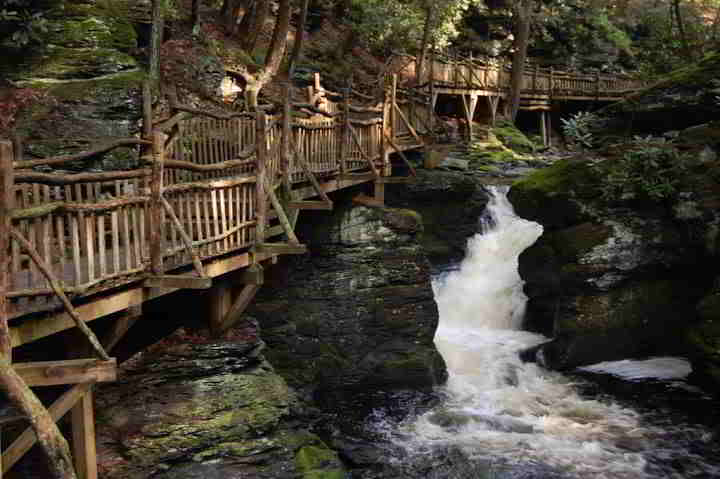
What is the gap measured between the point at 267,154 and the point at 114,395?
3.94 meters

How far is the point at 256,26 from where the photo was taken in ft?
68.9

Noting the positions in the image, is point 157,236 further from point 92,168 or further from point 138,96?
point 138,96

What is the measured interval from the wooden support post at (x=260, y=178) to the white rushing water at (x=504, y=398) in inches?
170

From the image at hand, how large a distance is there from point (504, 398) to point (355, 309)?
3299 mm

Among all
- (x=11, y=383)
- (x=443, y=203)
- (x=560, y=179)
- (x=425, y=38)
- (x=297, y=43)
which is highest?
(x=425, y=38)

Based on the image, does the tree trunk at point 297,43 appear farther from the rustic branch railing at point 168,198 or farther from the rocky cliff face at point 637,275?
the rocky cliff face at point 637,275

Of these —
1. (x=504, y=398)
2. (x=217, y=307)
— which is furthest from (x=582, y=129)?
(x=217, y=307)

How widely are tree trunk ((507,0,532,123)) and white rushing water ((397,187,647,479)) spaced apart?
14014mm

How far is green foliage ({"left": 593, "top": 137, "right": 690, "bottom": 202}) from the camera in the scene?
14234mm

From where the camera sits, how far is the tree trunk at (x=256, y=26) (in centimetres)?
2069

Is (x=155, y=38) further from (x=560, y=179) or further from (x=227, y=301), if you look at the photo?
(x=560, y=179)

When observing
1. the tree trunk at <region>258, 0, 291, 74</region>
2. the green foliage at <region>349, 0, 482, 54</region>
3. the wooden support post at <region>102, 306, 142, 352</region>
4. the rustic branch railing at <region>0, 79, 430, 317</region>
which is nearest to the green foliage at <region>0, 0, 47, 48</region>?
the rustic branch railing at <region>0, 79, 430, 317</region>

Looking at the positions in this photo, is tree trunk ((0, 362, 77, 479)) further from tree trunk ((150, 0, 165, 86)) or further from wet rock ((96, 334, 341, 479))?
tree trunk ((150, 0, 165, 86))

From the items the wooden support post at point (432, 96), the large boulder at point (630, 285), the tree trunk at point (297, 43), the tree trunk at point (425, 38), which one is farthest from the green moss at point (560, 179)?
the tree trunk at point (425, 38)
